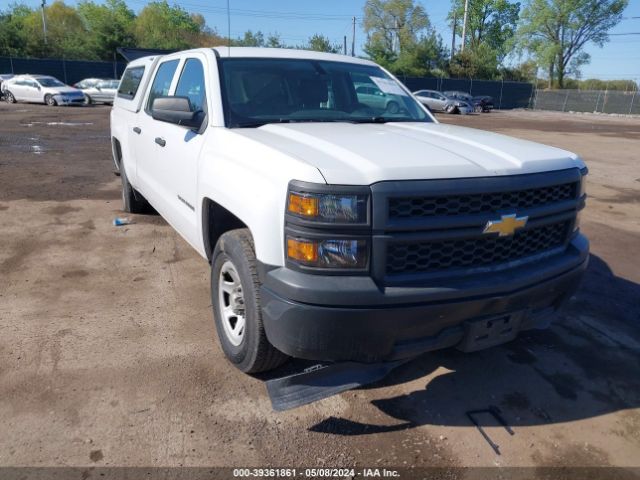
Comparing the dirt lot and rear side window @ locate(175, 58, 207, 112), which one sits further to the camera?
rear side window @ locate(175, 58, 207, 112)

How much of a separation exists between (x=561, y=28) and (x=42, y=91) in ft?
212

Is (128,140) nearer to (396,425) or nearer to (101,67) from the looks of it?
(396,425)

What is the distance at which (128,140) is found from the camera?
5387 millimetres

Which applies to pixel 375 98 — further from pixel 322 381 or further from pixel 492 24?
pixel 492 24

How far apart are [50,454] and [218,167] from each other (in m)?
1.73

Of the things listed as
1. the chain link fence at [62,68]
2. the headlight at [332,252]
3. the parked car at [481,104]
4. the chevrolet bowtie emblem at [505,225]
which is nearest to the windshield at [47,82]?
the chain link fence at [62,68]

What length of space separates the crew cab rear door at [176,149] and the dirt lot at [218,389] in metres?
0.74

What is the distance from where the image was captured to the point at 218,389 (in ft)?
9.83

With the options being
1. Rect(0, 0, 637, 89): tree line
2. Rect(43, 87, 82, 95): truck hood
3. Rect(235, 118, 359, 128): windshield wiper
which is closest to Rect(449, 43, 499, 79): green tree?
Rect(0, 0, 637, 89): tree line

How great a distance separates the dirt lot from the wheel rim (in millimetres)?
269

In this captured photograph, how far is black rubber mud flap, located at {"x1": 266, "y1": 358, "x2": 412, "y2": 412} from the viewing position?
99.1 inches

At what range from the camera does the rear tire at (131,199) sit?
19.8 ft

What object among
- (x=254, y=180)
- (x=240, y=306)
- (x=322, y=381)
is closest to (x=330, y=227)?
(x=254, y=180)

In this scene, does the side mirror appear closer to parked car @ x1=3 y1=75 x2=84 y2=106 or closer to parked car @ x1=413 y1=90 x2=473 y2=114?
parked car @ x1=3 y1=75 x2=84 y2=106
